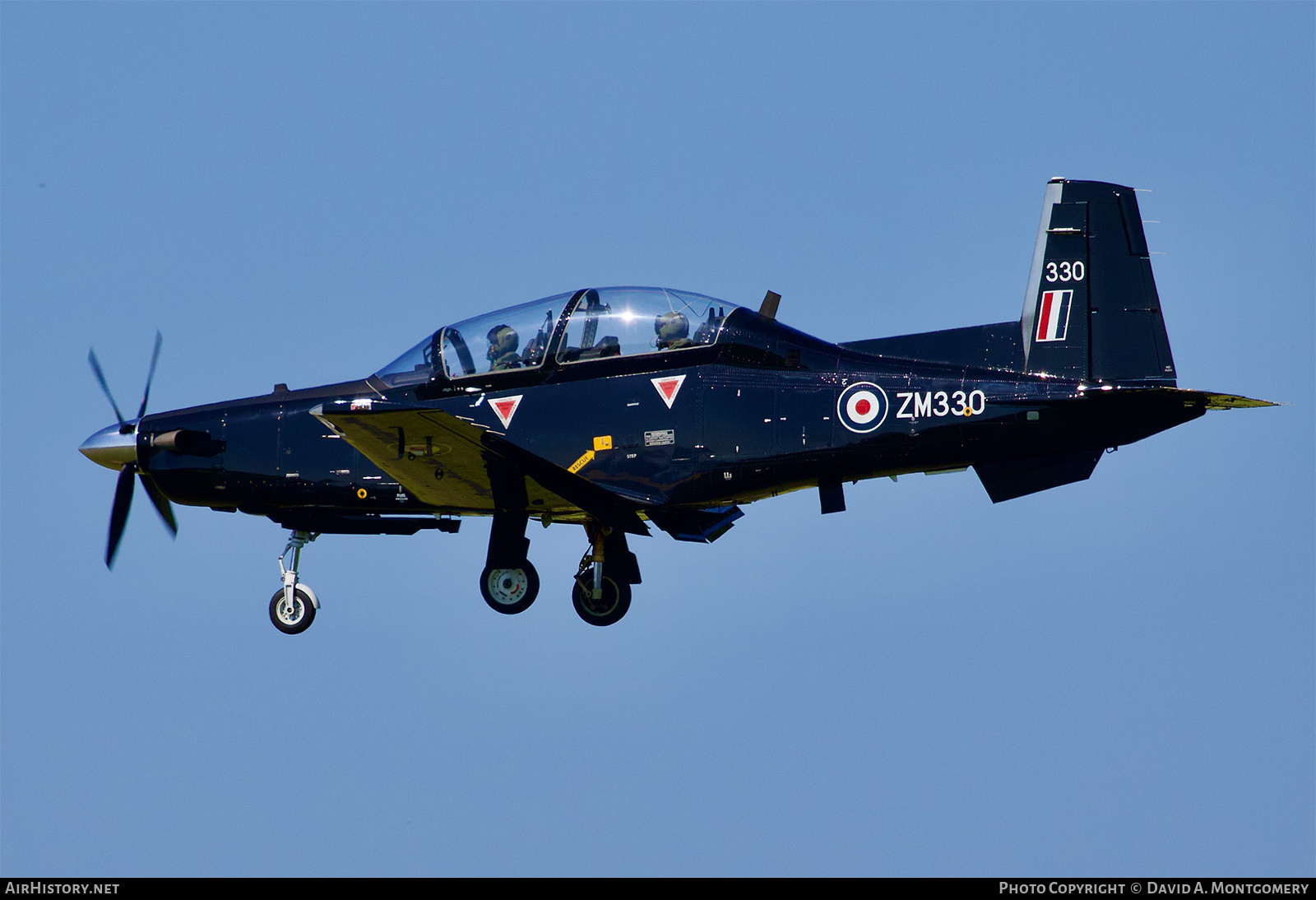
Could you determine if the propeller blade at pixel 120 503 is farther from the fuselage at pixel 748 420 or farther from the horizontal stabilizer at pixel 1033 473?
the horizontal stabilizer at pixel 1033 473

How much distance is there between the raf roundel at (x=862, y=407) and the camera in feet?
49.8

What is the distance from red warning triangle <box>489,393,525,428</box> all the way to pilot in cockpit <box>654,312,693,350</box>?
166cm

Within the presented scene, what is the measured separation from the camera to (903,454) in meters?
15.2

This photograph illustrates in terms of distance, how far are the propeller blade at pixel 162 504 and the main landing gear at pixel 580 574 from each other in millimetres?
4014

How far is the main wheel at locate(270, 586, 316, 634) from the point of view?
17.4m

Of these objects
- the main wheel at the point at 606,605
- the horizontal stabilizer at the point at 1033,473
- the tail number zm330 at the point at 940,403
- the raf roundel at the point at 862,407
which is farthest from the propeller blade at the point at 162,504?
the horizontal stabilizer at the point at 1033,473

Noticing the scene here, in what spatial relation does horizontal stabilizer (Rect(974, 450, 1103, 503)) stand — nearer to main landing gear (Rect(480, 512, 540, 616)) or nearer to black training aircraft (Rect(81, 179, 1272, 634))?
black training aircraft (Rect(81, 179, 1272, 634))

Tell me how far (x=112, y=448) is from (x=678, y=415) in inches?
276

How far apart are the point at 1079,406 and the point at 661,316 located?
447 centimetres

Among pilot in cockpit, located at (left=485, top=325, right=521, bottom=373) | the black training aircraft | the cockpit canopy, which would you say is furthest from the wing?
the cockpit canopy

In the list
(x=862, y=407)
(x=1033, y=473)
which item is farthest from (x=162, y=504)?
(x=1033, y=473)

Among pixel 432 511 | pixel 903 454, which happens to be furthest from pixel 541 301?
pixel 903 454
